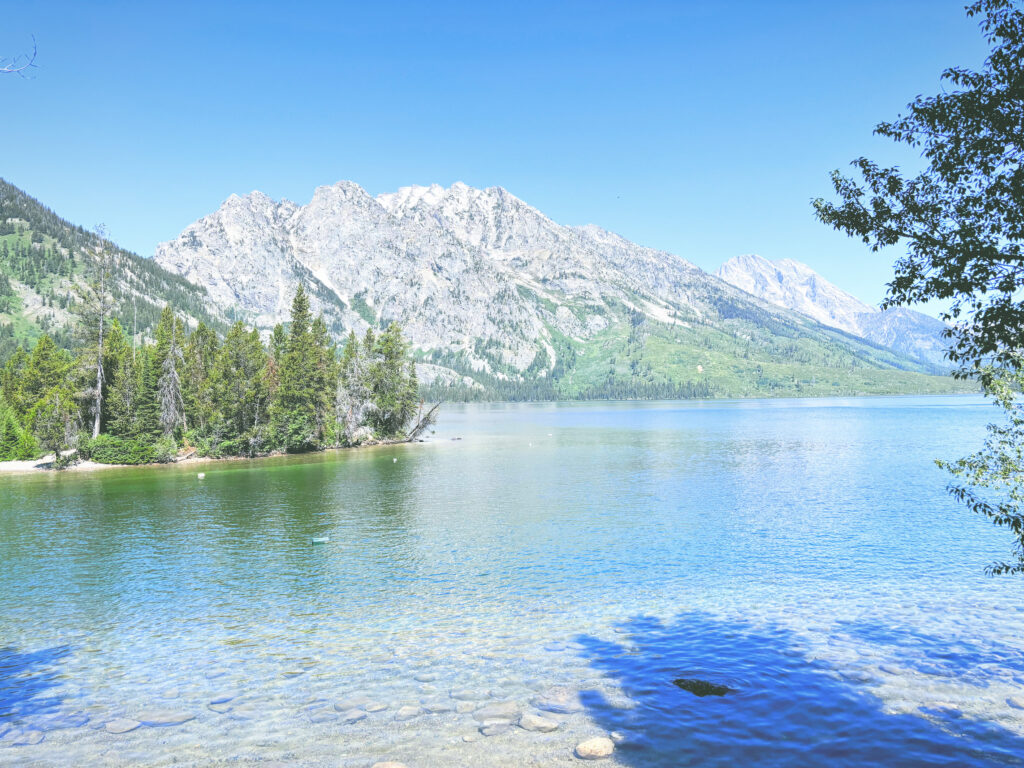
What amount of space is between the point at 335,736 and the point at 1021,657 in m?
22.3

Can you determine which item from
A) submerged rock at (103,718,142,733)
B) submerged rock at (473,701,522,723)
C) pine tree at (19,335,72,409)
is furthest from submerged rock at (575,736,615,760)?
pine tree at (19,335,72,409)

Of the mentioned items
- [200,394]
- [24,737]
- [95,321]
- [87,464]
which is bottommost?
[24,737]

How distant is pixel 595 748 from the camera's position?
1452 centimetres

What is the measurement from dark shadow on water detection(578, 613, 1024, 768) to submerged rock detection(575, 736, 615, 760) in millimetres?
267

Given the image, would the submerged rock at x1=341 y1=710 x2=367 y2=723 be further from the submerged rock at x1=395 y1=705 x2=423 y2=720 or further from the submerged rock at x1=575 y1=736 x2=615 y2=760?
the submerged rock at x1=575 y1=736 x2=615 y2=760

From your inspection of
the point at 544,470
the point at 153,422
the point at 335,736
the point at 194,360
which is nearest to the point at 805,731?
the point at 335,736

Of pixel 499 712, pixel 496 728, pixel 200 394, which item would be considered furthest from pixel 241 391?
pixel 496 728

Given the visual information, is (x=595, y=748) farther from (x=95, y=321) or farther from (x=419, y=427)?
(x=419, y=427)

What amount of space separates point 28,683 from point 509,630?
16.3 m

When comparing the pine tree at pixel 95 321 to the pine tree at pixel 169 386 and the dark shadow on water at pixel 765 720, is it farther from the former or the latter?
the dark shadow on water at pixel 765 720

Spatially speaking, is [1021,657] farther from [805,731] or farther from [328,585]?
[328,585]

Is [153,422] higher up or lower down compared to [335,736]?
higher up

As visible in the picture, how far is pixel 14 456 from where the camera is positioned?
329ft

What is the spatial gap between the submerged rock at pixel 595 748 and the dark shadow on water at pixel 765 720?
267 millimetres
